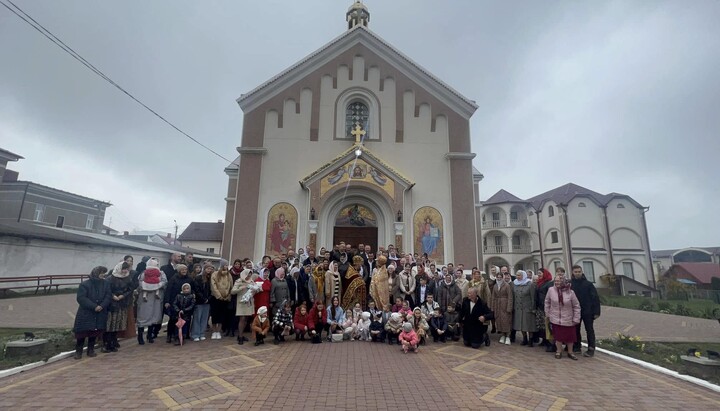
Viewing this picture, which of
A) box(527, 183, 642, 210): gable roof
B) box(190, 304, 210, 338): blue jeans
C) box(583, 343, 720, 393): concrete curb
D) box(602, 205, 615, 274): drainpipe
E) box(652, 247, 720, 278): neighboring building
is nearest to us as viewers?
box(583, 343, 720, 393): concrete curb

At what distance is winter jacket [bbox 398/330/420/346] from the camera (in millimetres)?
7198

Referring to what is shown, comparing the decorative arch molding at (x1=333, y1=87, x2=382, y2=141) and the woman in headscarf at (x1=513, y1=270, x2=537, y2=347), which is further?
the decorative arch molding at (x1=333, y1=87, x2=382, y2=141)

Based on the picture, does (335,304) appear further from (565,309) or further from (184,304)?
(565,309)

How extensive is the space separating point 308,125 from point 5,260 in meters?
16.1

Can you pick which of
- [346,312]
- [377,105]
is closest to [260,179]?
[377,105]

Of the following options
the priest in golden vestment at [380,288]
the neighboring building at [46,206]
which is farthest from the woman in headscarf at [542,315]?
the neighboring building at [46,206]

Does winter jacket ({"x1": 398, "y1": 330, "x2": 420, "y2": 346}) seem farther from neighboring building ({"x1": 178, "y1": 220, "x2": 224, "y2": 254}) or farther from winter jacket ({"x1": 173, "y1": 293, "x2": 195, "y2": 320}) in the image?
neighboring building ({"x1": 178, "y1": 220, "x2": 224, "y2": 254})

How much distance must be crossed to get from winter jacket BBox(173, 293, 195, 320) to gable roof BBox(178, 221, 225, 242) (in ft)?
148

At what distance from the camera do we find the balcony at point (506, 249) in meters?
39.2

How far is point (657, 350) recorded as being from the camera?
26.1 feet

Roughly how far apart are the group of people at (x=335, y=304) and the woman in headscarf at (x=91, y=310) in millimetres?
18

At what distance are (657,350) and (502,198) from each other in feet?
114

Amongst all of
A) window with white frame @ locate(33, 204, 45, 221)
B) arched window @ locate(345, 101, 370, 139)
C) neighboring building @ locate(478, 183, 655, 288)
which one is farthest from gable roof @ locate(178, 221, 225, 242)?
arched window @ locate(345, 101, 370, 139)

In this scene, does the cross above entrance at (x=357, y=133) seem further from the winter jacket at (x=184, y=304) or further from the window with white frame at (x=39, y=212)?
the window with white frame at (x=39, y=212)
